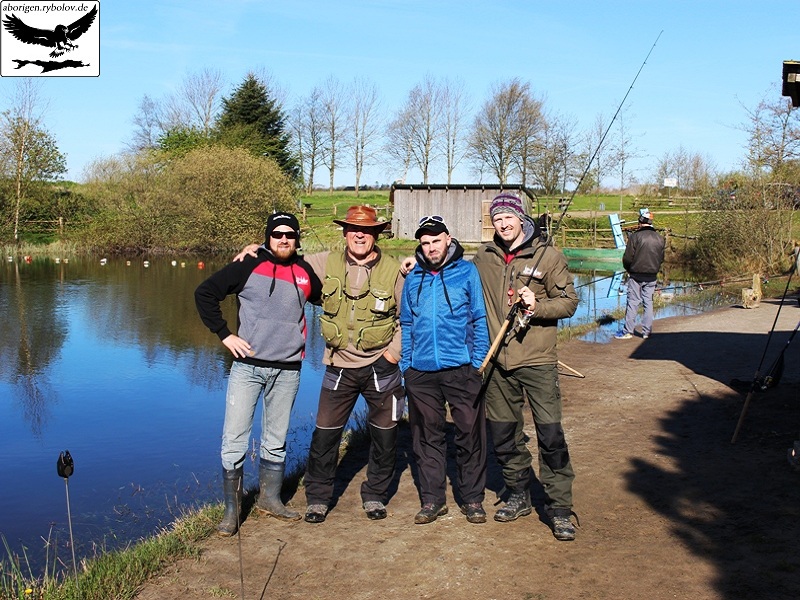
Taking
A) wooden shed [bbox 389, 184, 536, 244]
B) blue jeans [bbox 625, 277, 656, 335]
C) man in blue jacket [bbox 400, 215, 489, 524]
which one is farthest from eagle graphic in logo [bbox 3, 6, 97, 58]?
wooden shed [bbox 389, 184, 536, 244]

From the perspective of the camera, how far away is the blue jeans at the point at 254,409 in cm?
551

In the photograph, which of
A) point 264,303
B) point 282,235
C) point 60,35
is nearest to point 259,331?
point 264,303

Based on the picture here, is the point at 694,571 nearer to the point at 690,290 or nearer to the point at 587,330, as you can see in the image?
the point at 587,330

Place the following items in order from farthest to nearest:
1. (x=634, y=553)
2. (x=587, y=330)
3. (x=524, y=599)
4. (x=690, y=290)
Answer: (x=690, y=290), (x=587, y=330), (x=634, y=553), (x=524, y=599)

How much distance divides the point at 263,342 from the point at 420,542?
1631mm

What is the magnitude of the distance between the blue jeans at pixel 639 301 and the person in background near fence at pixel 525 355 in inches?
314

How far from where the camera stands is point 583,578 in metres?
4.63

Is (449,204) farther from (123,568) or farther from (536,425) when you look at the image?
(123,568)

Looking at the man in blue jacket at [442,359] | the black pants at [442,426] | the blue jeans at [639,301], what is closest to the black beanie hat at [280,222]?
the man in blue jacket at [442,359]

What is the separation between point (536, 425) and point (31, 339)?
1359 cm

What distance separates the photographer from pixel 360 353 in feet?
18.4

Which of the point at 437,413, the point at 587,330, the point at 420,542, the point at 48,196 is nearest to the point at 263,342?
the point at 437,413

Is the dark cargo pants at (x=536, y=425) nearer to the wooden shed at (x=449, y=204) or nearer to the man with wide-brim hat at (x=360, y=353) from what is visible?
the man with wide-brim hat at (x=360, y=353)

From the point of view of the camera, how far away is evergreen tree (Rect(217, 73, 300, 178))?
53094 millimetres
